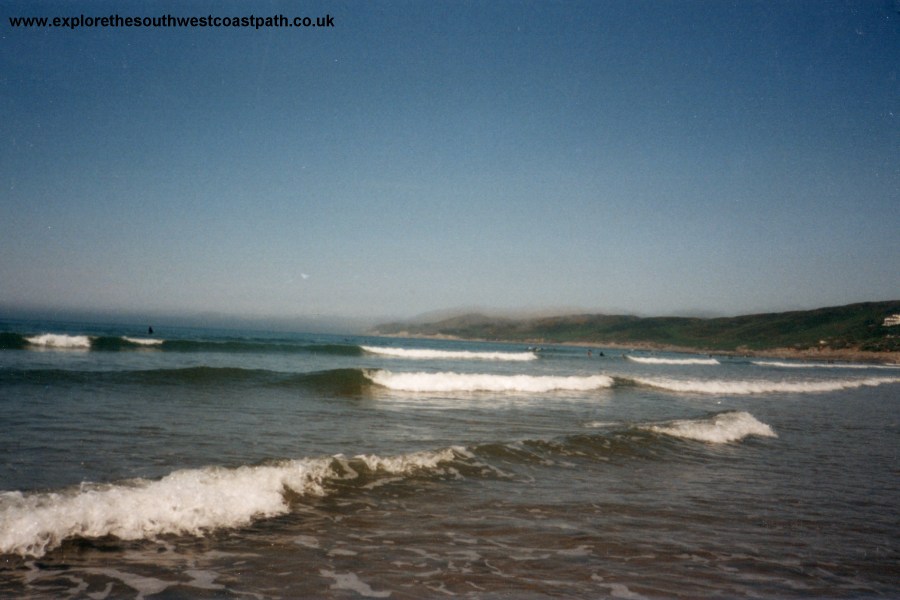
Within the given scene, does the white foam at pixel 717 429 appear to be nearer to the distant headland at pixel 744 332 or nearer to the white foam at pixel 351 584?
the white foam at pixel 351 584

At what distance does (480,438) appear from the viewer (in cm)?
1105

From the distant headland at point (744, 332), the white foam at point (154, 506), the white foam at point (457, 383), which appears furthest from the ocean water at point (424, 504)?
the distant headland at point (744, 332)

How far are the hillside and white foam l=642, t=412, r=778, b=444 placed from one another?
3858 inches

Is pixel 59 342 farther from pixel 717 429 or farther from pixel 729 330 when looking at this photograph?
pixel 729 330

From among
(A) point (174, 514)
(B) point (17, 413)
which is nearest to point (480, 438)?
(A) point (174, 514)

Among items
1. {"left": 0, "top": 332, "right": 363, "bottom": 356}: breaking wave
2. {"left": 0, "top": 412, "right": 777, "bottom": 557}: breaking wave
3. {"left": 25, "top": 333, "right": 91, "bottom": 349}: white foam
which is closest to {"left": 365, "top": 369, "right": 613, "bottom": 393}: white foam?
{"left": 0, "top": 412, "right": 777, "bottom": 557}: breaking wave

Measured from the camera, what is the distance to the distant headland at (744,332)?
315 ft

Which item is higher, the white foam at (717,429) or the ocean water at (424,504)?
the ocean water at (424,504)

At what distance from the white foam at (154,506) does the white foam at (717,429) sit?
359 inches

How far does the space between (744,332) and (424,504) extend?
477 ft

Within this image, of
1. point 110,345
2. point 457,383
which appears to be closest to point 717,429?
point 457,383

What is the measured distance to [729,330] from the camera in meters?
138

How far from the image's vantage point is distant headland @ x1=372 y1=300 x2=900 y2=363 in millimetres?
96000

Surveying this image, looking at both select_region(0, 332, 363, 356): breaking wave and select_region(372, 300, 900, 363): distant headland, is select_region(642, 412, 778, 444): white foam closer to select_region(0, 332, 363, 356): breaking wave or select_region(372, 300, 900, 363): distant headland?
select_region(0, 332, 363, 356): breaking wave
